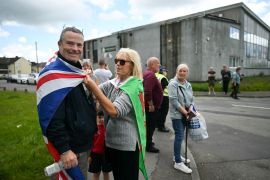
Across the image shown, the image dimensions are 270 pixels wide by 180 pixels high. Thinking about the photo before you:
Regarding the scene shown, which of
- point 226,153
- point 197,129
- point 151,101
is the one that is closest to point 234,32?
point 226,153

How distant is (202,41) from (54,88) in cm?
2621

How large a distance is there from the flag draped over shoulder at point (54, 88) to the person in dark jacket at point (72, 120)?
0.04 metres

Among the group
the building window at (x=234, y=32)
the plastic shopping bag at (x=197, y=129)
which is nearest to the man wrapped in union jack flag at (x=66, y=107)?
the plastic shopping bag at (x=197, y=129)

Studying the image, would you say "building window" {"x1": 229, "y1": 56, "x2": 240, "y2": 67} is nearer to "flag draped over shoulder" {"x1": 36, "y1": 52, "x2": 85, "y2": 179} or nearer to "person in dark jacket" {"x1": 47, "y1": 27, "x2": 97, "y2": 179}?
"person in dark jacket" {"x1": 47, "y1": 27, "x2": 97, "y2": 179}

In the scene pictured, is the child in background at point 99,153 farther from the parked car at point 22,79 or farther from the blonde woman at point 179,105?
the parked car at point 22,79

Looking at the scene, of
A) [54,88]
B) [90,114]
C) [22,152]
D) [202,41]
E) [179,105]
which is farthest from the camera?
[202,41]

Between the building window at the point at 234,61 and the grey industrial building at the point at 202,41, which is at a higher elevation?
the grey industrial building at the point at 202,41

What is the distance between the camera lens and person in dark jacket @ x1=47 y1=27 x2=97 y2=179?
194cm

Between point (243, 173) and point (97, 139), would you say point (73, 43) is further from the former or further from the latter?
point (243, 173)

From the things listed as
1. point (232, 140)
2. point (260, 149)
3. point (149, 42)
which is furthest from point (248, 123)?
point (149, 42)

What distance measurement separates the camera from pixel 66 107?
79.8 inches

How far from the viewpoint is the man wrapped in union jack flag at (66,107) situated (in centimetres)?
193

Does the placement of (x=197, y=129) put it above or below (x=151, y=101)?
below

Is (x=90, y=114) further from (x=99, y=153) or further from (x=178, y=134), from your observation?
(x=178, y=134)
